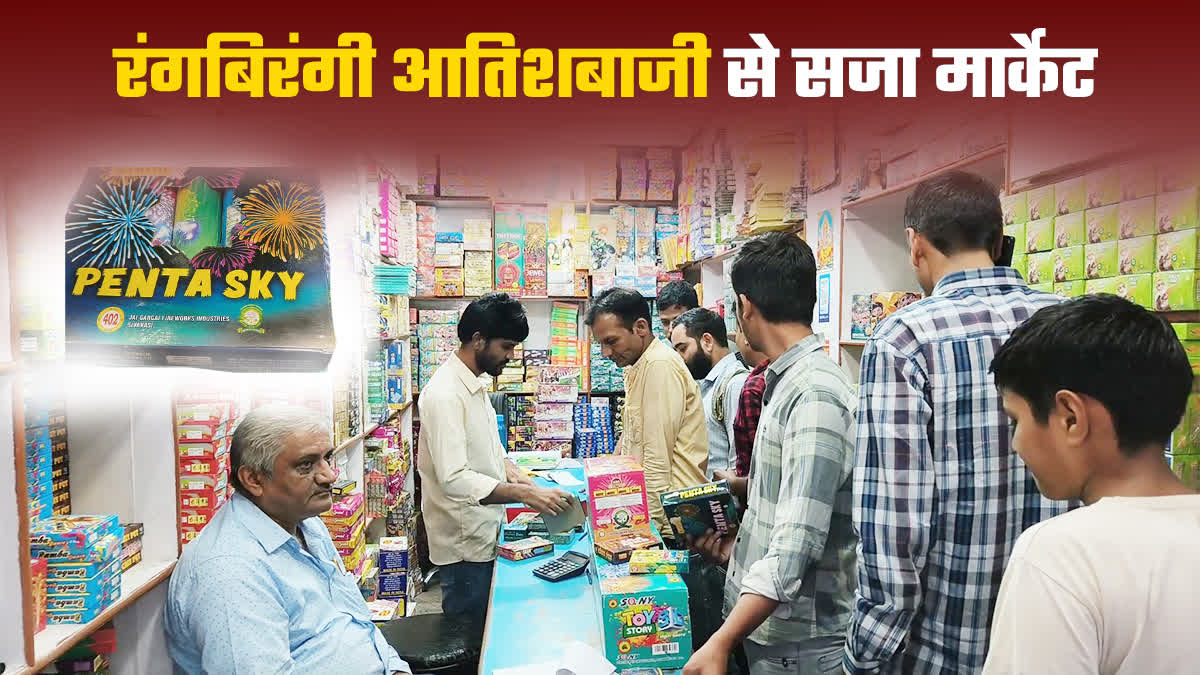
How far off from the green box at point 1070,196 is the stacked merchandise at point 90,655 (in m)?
2.78

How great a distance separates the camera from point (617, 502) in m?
2.46

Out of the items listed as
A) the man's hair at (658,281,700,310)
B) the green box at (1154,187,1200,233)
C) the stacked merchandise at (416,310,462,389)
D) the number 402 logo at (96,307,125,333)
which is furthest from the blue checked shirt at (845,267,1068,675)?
the stacked merchandise at (416,310,462,389)

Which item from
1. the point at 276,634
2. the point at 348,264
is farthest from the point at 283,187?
the point at 348,264

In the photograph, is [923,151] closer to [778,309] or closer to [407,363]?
[778,309]

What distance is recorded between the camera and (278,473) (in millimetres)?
1944

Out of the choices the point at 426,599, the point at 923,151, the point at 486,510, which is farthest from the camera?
the point at 426,599

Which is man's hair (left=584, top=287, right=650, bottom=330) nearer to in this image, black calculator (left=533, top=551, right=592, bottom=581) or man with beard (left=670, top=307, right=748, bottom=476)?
man with beard (left=670, top=307, right=748, bottom=476)

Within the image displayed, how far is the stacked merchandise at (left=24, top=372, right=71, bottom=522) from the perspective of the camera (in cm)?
172

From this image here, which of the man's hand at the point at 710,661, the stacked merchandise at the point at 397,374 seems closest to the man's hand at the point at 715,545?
the man's hand at the point at 710,661

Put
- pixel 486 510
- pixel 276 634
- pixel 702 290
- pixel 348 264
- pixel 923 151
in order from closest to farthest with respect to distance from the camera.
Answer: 1. pixel 276 634
2. pixel 923 151
3. pixel 486 510
4. pixel 348 264
5. pixel 702 290

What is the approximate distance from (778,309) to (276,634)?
150 centimetres

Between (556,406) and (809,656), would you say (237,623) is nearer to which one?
(809,656)

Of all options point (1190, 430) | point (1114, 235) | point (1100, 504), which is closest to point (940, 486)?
point (1100, 504)

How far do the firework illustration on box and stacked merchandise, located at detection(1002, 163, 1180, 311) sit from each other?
1.97 metres
